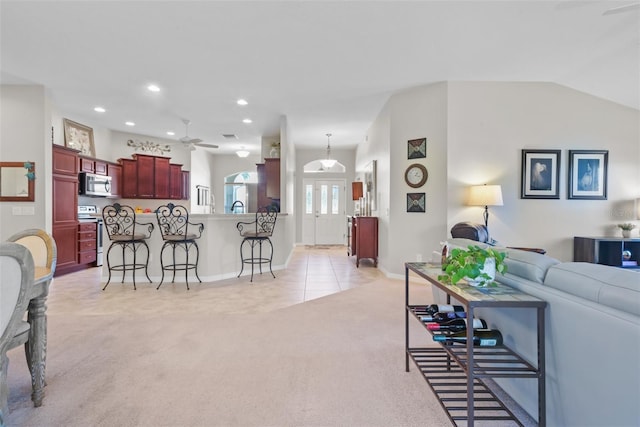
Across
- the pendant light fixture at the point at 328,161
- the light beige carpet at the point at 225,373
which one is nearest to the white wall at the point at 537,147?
the light beige carpet at the point at 225,373

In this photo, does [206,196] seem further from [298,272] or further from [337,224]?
[298,272]

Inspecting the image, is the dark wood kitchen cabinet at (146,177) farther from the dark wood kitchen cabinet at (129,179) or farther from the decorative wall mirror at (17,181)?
the decorative wall mirror at (17,181)

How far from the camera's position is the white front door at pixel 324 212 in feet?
30.9

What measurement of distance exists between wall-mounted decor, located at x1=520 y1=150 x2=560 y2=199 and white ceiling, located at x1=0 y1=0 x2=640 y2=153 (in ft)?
3.38

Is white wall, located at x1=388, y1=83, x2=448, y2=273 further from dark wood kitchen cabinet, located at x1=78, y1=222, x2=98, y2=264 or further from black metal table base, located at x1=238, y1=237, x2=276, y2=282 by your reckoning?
dark wood kitchen cabinet, located at x1=78, y1=222, x2=98, y2=264

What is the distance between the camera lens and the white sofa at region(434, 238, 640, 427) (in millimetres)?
1014

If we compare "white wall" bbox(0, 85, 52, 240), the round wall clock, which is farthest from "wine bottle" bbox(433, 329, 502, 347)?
"white wall" bbox(0, 85, 52, 240)

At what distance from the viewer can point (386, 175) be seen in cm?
538

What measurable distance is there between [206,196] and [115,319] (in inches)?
261

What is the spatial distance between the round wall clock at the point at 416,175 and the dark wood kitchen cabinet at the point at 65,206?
5616 millimetres

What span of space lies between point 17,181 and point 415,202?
5935 mm

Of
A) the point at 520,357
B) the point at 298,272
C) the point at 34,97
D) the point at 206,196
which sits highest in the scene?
the point at 34,97

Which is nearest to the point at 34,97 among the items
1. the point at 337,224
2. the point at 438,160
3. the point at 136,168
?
the point at 136,168

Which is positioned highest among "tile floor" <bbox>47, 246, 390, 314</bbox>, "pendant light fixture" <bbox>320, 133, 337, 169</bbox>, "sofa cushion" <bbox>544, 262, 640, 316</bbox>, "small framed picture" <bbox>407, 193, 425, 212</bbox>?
"pendant light fixture" <bbox>320, 133, 337, 169</bbox>
